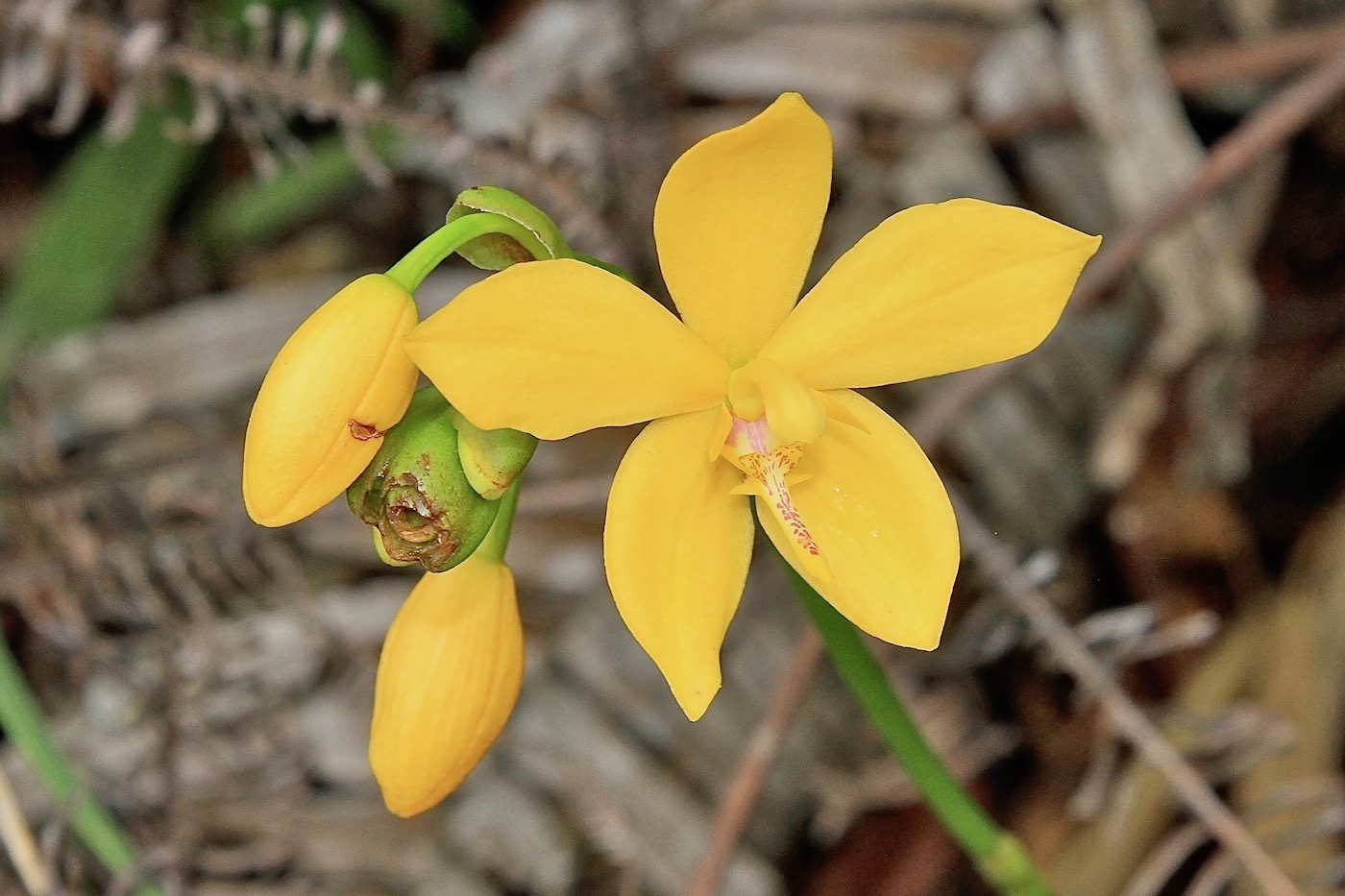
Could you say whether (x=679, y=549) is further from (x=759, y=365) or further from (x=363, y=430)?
(x=363, y=430)

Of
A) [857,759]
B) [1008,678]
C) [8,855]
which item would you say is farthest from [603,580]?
[8,855]

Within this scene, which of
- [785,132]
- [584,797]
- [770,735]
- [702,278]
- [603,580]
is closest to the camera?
[785,132]

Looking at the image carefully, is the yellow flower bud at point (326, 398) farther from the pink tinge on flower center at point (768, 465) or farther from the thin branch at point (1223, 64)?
the thin branch at point (1223, 64)

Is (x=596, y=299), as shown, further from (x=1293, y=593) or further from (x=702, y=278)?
(x=1293, y=593)

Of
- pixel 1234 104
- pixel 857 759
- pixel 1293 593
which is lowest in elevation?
pixel 857 759

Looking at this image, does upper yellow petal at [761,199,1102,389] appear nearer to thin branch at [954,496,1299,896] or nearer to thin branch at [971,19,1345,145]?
thin branch at [954,496,1299,896]

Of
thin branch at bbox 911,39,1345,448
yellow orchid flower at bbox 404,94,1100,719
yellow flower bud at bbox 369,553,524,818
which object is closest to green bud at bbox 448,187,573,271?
yellow orchid flower at bbox 404,94,1100,719

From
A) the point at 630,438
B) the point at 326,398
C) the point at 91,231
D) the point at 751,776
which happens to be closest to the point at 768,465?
the point at 326,398
